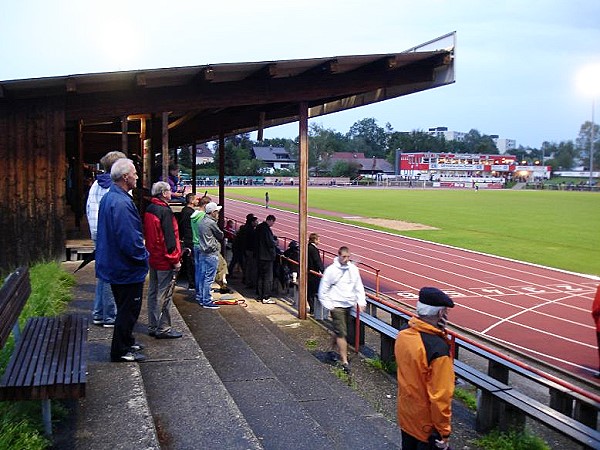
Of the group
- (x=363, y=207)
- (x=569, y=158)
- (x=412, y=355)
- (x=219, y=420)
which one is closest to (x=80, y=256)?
(x=219, y=420)

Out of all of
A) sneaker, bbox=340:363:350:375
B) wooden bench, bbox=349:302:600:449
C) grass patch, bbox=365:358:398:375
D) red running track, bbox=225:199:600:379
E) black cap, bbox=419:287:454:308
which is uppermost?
black cap, bbox=419:287:454:308

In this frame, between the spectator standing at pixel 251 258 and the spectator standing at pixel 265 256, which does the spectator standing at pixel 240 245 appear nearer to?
the spectator standing at pixel 251 258

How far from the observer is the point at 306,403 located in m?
5.76

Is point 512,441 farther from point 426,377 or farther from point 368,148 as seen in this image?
point 368,148

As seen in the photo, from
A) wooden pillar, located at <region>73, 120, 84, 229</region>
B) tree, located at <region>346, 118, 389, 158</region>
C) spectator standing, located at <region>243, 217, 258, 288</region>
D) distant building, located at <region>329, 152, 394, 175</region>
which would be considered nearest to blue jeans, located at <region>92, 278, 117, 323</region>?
spectator standing, located at <region>243, 217, 258, 288</region>

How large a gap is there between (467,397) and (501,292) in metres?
7.67

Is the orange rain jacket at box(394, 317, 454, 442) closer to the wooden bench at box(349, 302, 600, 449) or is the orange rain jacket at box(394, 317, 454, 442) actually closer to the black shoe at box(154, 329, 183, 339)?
the wooden bench at box(349, 302, 600, 449)

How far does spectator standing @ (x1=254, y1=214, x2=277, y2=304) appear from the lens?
11.4 meters

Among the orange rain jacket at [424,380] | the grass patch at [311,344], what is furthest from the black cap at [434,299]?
the grass patch at [311,344]

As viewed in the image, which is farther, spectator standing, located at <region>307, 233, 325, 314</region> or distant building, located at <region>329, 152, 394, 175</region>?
distant building, located at <region>329, 152, 394, 175</region>

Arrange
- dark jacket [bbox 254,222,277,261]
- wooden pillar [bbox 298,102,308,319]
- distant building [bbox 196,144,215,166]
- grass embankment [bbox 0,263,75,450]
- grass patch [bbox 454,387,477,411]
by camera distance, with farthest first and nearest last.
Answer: distant building [bbox 196,144,215,166] → dark jacket [bbox 254,222,277,261] → wooden pillar [bbox 298,102,308,319] → grass patch [bbox 454,387,477,411] → grass embankment [bbox 0,263,75,450]

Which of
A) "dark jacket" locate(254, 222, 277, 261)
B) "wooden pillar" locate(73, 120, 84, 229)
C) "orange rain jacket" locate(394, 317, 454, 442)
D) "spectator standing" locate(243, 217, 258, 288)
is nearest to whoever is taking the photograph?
"orange rain jacket" locate(394, 317, 454, 442)

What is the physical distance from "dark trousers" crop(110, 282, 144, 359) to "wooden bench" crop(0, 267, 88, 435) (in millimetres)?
319

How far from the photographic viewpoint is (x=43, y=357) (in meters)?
3.63
